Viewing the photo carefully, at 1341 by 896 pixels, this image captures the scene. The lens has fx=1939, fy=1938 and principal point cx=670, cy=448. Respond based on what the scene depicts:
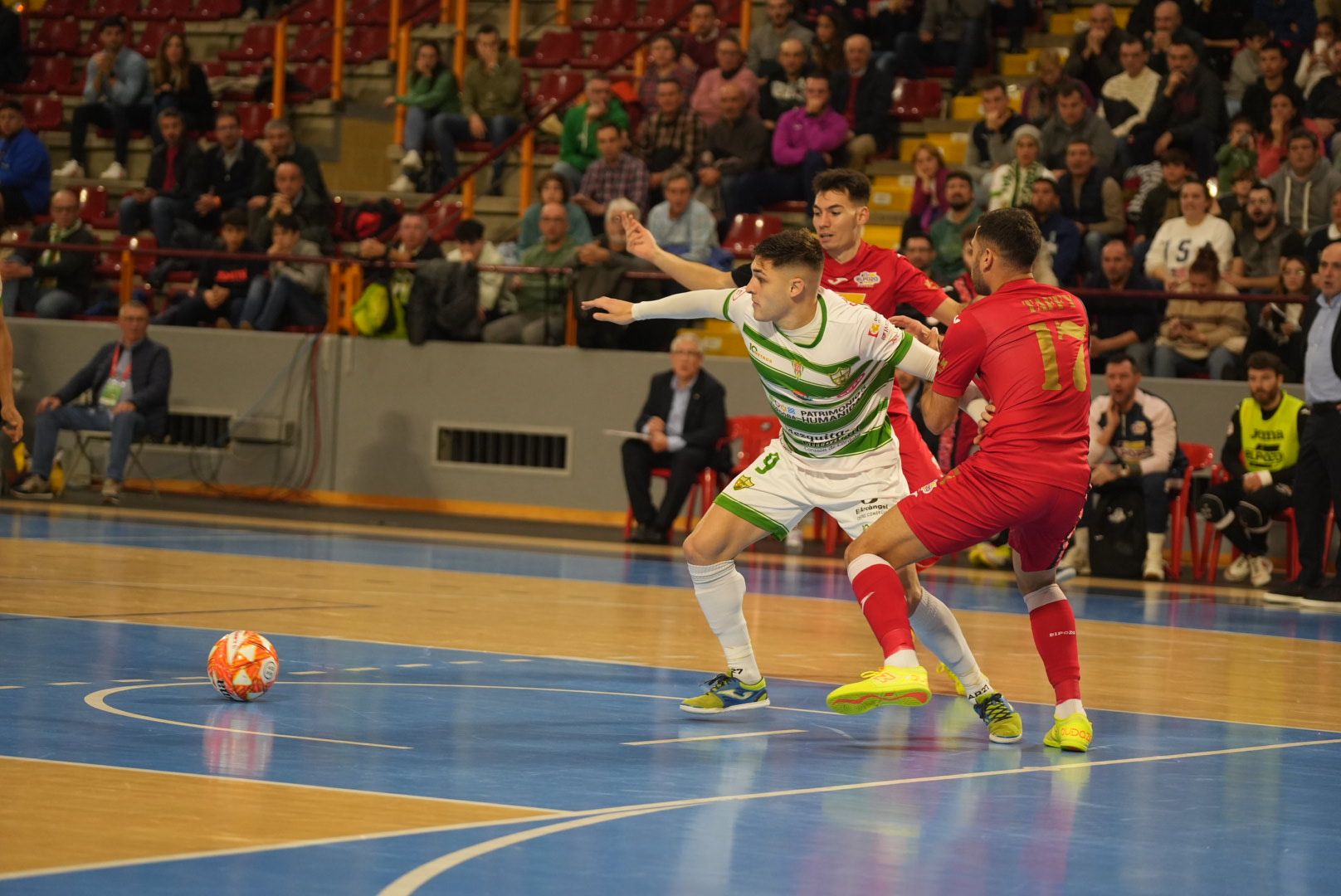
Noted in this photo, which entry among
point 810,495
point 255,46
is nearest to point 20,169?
point 255,46

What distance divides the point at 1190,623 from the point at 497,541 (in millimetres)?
6166

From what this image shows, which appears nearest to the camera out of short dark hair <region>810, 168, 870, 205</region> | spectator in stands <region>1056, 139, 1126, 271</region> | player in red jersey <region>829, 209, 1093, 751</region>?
player in red jersey <region>829, 209, 1093, 751</region>

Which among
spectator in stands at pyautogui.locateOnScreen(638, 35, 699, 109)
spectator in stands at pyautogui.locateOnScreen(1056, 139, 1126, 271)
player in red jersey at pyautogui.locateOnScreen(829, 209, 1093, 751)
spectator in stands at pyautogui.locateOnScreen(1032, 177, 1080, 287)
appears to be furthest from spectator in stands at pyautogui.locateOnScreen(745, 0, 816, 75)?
player in red jersey at pyautogui.locateOnScreen(829, 209, 1093, 751)

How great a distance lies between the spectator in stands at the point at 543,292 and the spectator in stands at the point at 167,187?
438 cm

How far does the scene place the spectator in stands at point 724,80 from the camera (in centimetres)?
1903

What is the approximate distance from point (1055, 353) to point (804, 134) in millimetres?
11784

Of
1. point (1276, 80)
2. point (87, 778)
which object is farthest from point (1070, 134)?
point (87, 778)

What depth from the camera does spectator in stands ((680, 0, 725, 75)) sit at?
65.3ft

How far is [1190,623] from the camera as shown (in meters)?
11.8

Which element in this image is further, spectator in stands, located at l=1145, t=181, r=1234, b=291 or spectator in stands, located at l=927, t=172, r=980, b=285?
spectator in stands, located at l=927, t=172, r=980, b=285

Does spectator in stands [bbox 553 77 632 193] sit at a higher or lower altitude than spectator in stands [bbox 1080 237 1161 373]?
higher

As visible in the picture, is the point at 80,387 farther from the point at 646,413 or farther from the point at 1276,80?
the point at 1276,80

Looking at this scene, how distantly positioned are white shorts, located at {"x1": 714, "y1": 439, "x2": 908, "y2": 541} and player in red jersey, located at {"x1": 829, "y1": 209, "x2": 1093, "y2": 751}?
424 millimetres

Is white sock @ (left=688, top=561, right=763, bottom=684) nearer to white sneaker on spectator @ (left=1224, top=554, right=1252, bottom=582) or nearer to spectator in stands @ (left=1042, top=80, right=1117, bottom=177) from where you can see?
white sneaker on spectator @ (left=1224, top=554, right=1252, bottom=582)
